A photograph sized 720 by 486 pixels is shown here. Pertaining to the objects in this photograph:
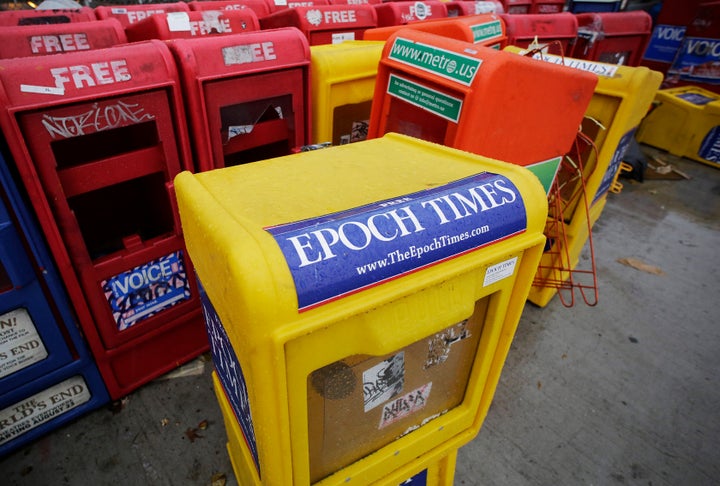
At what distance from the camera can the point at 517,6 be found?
26.2 ft

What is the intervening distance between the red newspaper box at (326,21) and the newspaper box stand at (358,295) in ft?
8.93

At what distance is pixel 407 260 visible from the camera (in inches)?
38.5

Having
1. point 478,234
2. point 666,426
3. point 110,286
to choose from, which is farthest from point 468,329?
point 666,426

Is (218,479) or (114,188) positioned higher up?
(114,188)

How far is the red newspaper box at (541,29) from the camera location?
446 centimetres

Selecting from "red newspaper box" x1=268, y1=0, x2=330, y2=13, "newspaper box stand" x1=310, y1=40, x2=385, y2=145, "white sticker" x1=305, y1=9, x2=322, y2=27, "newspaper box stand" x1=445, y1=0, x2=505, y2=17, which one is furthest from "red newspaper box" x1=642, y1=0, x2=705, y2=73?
"newspaper box stand" x1=310, y1=40, x2=385, y2=145

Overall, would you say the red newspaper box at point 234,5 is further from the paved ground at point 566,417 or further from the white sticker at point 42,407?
the white sticker at point 42,407

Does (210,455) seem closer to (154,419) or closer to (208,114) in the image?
(154,419)

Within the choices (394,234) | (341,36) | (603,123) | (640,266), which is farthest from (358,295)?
(640,266)

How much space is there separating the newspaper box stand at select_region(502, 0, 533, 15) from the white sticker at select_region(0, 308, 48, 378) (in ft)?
27.3

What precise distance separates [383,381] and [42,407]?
2132 millimetres

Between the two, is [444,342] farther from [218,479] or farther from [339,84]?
[339,84]

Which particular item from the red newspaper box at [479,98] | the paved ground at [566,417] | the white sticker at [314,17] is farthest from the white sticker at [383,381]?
the white sticker at [314,17]

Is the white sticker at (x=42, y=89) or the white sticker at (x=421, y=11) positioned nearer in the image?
the white sticker at (x=42, y=89)
